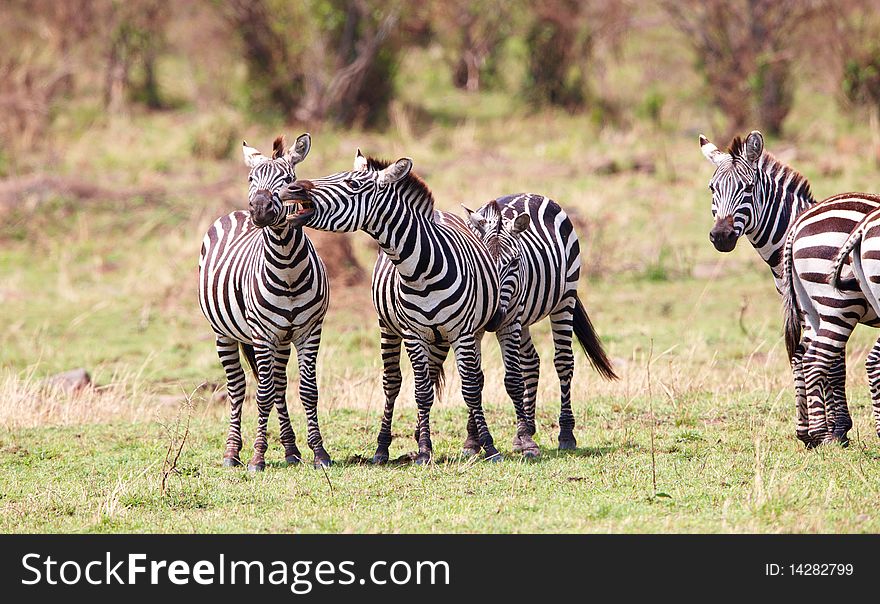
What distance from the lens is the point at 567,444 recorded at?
8.59 m

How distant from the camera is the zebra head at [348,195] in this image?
729 cm

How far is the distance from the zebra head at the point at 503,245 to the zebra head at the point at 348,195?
970mm

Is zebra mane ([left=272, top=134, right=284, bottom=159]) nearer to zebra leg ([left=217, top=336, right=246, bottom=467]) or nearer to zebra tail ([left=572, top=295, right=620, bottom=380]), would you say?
zebra leg ([left=217, top=336, right=246, bottom=467])

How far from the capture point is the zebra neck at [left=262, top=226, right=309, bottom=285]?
7.78 m

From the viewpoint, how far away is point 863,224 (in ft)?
23.5

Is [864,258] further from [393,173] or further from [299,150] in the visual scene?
[299,150]

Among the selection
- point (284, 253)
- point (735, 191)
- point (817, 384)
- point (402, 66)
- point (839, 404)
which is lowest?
point (839, 404)

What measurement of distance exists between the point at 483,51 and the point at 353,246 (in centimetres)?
1175

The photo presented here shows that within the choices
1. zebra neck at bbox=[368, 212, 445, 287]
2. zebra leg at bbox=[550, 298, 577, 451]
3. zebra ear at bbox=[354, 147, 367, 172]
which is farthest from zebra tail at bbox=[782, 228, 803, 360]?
zebra ear at bbox=[354, 147, 367, 172]

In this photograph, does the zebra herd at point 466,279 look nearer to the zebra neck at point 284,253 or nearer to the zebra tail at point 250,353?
the zebra neck at point 284,253

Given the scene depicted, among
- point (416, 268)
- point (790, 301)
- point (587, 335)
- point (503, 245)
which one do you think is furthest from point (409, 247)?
point (790, 301)

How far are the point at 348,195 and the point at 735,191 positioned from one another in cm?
274

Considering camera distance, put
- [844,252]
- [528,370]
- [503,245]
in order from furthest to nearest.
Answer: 1. [528,370]
2. [503,245]
3. [844,252]
